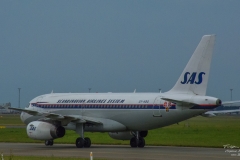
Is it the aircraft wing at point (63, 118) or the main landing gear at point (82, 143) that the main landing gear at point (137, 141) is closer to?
the aircraft wing at point (63, 118)

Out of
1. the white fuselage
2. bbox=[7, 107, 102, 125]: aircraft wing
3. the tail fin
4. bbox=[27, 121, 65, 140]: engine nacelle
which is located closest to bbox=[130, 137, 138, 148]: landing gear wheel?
the white fuselage

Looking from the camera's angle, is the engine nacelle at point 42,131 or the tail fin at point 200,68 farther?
the engine nacelle at point 42,131

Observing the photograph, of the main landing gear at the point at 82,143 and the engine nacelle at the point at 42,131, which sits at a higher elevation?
the engine nacelle at the point at 42,131

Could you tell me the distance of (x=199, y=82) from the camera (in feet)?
132

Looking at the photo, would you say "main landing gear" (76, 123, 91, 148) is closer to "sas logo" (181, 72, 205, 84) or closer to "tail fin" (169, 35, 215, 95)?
"tail fin" (169, 35, 215, 95)

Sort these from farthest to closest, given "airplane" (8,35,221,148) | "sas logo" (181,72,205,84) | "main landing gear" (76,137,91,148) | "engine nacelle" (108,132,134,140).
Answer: "engine nacelle" (108,132,134,140) → "main landing gear" (76,137,91,148) → "sas logo" (181,72,205,84) → "airplane" (8,35,221,148)

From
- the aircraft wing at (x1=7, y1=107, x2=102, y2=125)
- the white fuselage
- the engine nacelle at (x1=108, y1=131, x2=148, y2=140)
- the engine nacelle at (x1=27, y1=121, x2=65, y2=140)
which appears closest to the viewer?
the white fuselage

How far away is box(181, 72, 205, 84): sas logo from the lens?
40.4 meters

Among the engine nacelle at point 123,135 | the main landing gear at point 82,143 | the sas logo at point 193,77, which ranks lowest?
the main landing gear at point 82,143

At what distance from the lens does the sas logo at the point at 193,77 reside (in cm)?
4038

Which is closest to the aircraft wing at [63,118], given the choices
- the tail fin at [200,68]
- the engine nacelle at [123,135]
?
the engine nacelle at [123,135]

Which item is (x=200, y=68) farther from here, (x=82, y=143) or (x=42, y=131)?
(x=42, y=131)

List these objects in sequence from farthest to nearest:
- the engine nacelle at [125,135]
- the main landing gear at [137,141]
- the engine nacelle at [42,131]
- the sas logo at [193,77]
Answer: the engine nacelle at [125,135]
the main landing gear at [137,141]
the engine nacelle at [42,131]
the sas logo at [193,77]

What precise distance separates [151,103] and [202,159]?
37.4 ft
